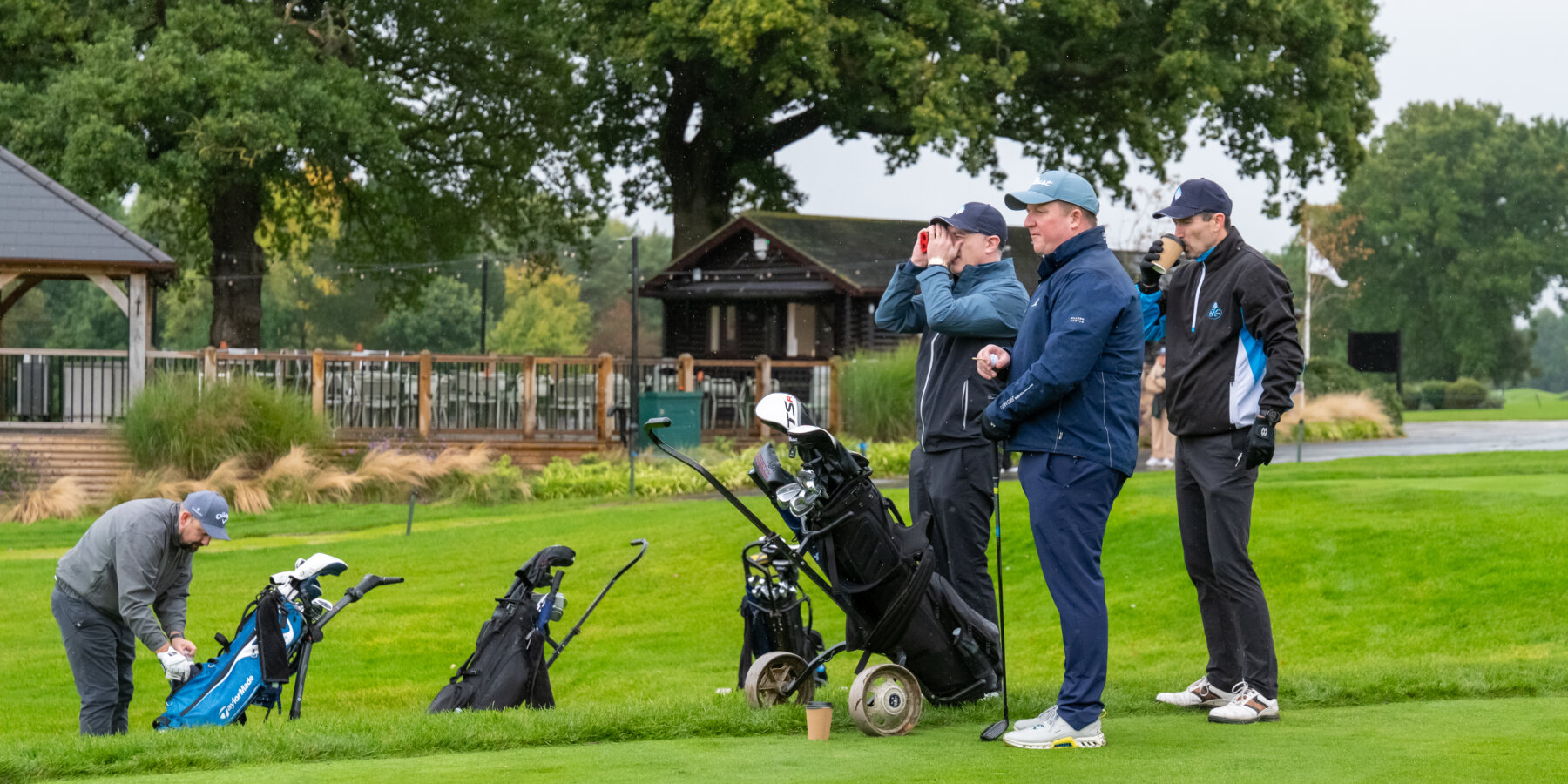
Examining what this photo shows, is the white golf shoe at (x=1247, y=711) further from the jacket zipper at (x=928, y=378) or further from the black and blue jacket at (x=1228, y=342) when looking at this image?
the jacket zipper at (x=928, y=378)

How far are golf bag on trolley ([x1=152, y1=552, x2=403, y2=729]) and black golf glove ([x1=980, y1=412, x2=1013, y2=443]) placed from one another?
3168 millimetres

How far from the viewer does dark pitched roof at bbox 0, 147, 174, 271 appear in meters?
21.4

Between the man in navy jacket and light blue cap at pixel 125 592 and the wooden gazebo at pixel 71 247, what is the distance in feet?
48.6

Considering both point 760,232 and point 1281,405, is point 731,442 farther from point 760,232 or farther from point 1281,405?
point 1281,405

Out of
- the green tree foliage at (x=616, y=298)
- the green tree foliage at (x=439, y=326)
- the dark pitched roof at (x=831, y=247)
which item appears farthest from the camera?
the green tree foliage at (x=616, y=298)

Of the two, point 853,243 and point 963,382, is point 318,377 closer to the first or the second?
point 853,243

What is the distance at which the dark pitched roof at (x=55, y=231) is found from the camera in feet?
70.2

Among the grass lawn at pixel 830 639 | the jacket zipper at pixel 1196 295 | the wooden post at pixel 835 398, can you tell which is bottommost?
the grass lawn at pixel 830 639

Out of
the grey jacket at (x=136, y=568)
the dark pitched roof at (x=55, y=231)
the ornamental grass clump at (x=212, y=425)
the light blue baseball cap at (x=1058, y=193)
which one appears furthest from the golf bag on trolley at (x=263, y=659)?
the dark pitched roof at (x=55, y=231)

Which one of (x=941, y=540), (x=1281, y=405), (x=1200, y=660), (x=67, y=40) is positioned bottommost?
(x=1200, y=660)

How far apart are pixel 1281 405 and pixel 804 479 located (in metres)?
1.71

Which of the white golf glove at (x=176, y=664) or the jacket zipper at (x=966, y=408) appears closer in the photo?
the jacket zipper at (x=966, y=408)

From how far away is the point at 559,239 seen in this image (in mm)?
36156

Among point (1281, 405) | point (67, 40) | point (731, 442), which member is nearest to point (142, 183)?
point (67, 40)
